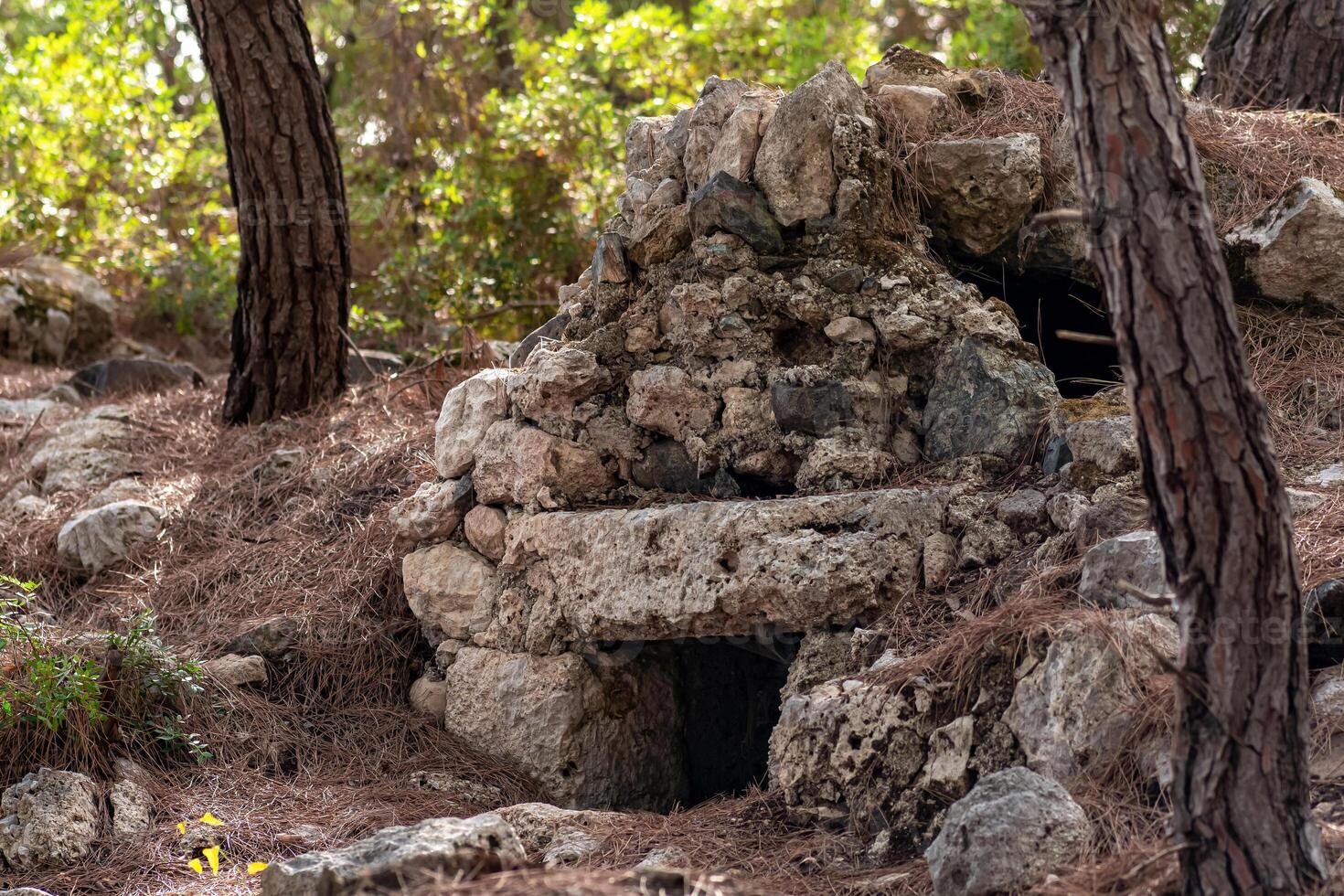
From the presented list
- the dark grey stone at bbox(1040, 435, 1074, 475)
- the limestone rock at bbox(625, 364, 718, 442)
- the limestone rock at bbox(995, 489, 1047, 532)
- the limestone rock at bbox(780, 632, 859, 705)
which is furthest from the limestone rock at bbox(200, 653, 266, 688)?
the dark grey stone at bbox(1040, 435, 1074, 475)

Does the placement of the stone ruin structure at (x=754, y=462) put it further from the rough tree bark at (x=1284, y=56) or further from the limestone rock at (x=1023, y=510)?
the rough tree bark at (x=1284, y=56)

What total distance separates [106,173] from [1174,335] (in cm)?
825

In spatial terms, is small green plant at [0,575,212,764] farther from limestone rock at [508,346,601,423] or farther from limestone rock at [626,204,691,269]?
limestone rock at [626,204,691,269]

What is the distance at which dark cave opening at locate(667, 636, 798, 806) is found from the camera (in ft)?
13.5

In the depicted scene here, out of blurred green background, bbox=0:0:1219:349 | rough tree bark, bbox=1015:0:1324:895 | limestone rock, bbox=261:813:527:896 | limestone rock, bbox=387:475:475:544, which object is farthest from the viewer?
blurred green background, bbox=0:0:1219:349

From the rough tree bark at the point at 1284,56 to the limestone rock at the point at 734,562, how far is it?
3.02m

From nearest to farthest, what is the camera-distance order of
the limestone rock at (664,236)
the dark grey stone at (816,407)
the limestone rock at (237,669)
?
the dark grey stone at (816,407)
the limestone rock at (664,236)
the limestone rock at (237,669)

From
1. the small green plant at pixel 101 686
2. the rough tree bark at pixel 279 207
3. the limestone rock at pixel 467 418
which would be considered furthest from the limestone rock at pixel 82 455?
the limestone rock at pixel 467 418

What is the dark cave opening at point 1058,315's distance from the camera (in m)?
4.11

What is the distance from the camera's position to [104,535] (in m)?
5.07

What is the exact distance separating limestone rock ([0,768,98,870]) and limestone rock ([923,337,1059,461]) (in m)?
2.58

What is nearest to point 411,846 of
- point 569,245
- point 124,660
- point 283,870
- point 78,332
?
point 283,870

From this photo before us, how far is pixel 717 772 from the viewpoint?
Result: 4145mm

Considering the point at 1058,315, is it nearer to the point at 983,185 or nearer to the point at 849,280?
the point at 983,185
